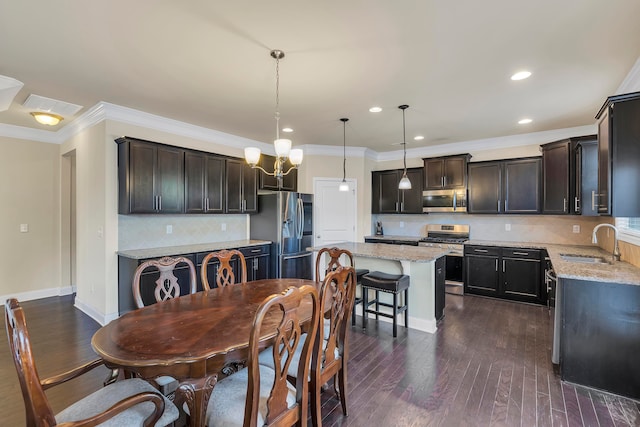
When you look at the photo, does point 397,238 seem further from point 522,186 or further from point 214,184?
point 214,184

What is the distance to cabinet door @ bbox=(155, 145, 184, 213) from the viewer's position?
388cm

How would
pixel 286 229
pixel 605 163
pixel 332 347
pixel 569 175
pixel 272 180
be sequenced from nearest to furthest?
pixel 332 347, pixel 605 163, pixel 569 175, pixel 286 229, pixel 272 180

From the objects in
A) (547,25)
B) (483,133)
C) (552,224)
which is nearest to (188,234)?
(547,25)

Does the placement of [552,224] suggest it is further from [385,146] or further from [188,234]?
[188,234]

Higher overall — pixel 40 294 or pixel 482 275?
pixel 482 275

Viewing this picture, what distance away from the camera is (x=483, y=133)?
484cm

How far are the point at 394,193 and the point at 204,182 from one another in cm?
365

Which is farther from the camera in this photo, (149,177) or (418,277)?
(149,177)

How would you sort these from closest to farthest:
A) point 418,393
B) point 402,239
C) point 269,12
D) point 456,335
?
point 269,12
point 418,393
point 456,335
point 402,239

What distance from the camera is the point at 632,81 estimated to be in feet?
8.92

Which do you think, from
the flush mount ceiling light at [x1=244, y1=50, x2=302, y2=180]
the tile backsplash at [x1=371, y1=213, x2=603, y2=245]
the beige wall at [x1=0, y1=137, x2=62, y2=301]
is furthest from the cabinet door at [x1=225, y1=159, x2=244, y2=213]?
the tile backsplash at [x1=371, y1=213, x2=603, y2=245]

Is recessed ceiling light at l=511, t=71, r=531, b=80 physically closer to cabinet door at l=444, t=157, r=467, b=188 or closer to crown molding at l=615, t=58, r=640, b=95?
crown molding at l=615, t=58, r=640, b=95

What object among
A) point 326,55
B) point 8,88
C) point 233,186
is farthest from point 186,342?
point 233,186

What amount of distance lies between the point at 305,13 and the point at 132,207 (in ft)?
10.1
